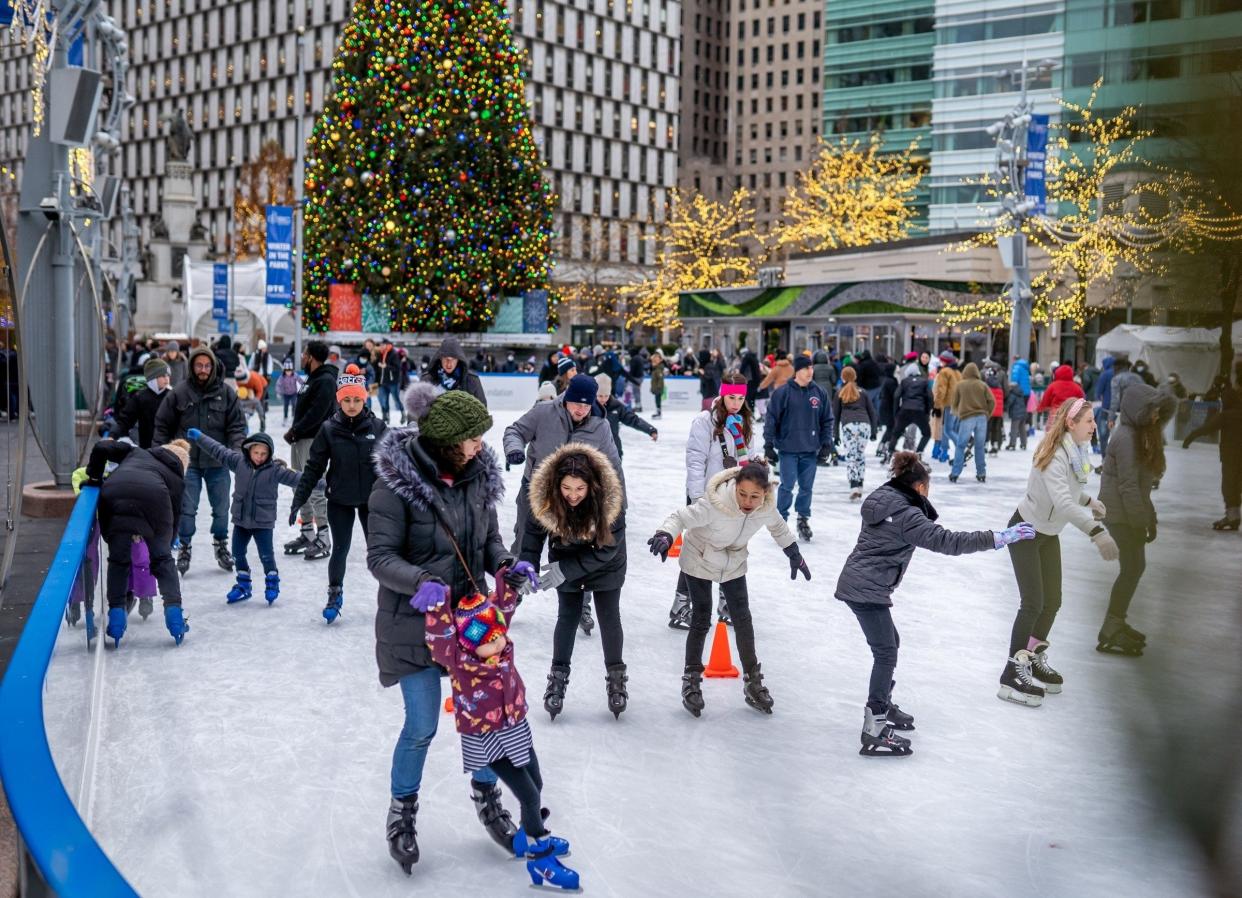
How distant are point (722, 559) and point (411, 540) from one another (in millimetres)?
2121

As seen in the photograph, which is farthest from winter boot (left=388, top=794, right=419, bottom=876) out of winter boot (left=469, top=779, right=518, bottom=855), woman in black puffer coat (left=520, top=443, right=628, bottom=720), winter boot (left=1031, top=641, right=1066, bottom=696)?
winter boot (left=1031, top=641, right=1066, bottom=696)

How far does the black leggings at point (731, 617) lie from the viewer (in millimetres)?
5738

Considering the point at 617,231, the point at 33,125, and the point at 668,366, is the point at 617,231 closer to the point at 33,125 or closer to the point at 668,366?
the point at 668,366

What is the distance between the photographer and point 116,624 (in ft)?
20.8

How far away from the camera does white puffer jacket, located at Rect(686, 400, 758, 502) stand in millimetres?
7727

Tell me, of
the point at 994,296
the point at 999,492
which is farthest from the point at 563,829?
the point at 994,296

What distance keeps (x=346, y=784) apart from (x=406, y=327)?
1236 inches

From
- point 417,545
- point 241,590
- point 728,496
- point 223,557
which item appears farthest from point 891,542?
point 223,557

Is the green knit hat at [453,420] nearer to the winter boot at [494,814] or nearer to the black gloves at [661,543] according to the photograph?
the winter boot at [494,814]

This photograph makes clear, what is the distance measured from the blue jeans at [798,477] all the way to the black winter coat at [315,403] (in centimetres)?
380

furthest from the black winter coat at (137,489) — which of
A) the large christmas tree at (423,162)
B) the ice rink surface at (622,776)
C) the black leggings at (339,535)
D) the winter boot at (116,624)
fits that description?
the large christmas tree at (423,162)

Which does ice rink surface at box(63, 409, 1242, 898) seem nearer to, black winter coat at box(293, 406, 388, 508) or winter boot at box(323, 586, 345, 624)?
winter boot at box(323, 586, 345, 624)

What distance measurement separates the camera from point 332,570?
24.3 feet

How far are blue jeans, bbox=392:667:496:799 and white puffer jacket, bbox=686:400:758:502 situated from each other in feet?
12.7
